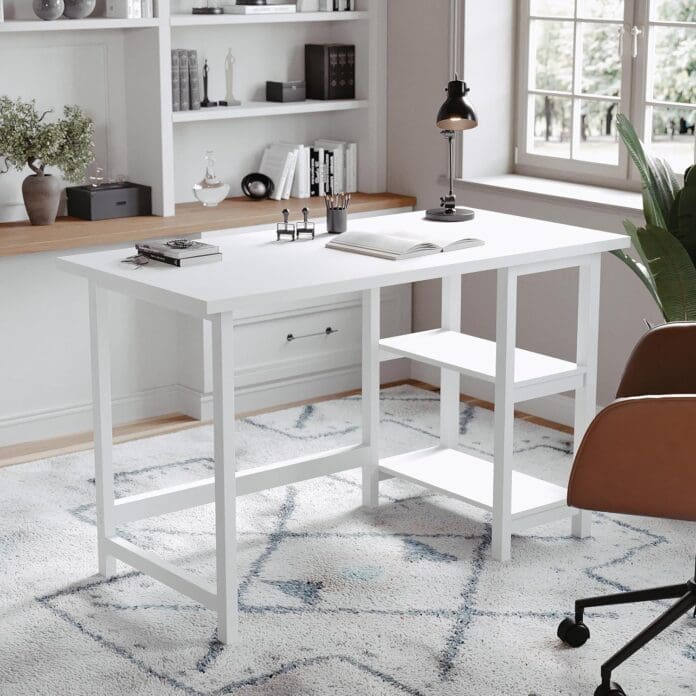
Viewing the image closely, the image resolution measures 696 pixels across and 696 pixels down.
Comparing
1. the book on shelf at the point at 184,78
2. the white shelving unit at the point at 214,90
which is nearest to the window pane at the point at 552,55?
the white shelving unit at the point at 214,90

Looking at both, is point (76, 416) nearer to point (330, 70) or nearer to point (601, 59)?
point (330, 70)

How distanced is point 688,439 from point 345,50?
3103 mm

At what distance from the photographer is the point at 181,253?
128 inches

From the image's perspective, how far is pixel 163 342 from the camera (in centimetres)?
485

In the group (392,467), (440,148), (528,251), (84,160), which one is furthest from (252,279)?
(440,148)

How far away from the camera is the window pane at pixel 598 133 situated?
480 cm

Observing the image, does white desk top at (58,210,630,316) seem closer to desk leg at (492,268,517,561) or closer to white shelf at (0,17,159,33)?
desk leg at (492,268,517,561)

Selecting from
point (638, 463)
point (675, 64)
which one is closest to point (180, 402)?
→ point (675, 64)

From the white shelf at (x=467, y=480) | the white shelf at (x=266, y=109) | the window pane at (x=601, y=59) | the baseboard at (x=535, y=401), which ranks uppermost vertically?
the window pane at (x=601, y=59)

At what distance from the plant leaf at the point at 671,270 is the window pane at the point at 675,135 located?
3.64 feet

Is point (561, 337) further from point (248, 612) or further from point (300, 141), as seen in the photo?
point (248, 612)

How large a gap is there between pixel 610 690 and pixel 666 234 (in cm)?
133

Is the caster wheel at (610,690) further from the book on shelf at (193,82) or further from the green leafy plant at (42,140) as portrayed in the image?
the book on shelf at (193,82)

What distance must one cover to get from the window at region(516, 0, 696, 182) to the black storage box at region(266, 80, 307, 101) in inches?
35.6
